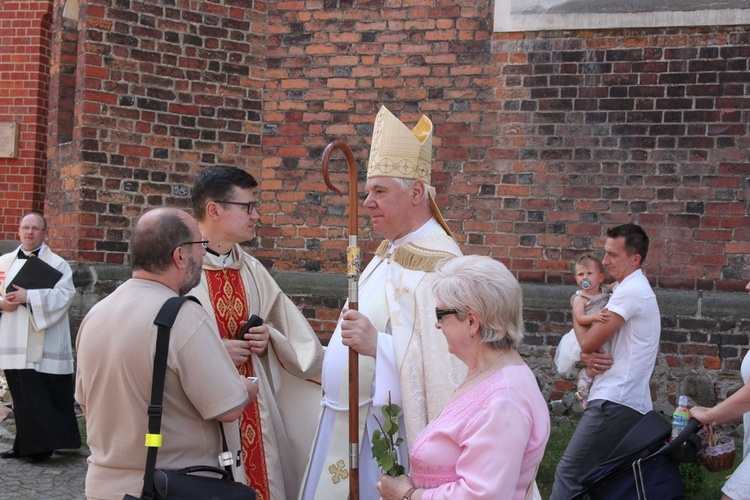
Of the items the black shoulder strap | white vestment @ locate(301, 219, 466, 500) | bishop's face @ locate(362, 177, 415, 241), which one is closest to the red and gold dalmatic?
white vestment @ locate(301, 219, 466, 500)

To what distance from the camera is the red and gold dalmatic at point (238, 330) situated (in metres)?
4.02

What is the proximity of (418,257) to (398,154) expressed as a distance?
1.60ft

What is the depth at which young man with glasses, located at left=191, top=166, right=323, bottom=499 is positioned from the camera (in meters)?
4.03

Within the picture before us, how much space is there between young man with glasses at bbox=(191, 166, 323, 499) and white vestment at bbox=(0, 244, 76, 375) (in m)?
3.56

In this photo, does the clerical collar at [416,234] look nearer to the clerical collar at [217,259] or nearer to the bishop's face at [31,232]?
the clerical collar at [217,259]

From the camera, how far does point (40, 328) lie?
7.22 m

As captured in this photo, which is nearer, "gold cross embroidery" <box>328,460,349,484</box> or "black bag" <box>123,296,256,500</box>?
"black bag" <box>123,296,256,500</box>

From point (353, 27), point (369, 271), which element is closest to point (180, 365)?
point (369, 271)

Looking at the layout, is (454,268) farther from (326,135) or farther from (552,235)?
(326,135)

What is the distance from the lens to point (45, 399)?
725 cm

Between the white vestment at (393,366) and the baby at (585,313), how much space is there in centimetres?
153

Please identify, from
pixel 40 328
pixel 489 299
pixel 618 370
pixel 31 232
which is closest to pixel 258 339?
pixel 489 299

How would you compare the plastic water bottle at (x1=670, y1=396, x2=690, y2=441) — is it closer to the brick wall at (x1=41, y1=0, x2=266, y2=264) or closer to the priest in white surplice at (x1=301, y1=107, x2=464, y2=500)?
the priest in white surplice at (x1=301, y1=107, x2=464, y2=500)

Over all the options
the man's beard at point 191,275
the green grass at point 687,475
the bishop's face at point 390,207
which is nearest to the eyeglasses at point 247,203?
the bishop's face at point 390,207
